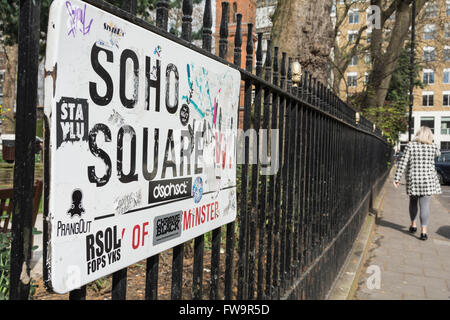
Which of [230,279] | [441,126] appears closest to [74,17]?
[230,279]

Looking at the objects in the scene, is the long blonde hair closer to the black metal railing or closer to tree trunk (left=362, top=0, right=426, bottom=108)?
the black metal railing

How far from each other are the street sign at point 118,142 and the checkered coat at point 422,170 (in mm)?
6570

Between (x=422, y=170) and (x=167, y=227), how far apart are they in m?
6.95

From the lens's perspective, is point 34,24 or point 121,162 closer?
point 34,24

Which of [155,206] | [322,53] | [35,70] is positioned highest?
[322,53]

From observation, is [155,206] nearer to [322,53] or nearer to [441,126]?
[322,53]

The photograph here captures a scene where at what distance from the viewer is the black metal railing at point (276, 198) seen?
1237 millimetres

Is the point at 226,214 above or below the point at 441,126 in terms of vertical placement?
below

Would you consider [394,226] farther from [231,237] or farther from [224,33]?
[224,33]

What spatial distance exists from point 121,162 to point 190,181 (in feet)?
1.23

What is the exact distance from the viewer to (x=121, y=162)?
3.35 feet

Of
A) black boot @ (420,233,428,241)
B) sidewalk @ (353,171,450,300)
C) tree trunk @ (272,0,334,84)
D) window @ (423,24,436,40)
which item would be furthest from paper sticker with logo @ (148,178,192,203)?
window @ (423,24,436,40)

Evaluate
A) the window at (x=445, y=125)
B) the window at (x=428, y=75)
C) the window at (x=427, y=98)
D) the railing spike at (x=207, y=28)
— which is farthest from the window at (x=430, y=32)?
the window at (x=445, y=125)

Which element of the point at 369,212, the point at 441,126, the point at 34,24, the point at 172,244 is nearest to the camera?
the point at 34,24
